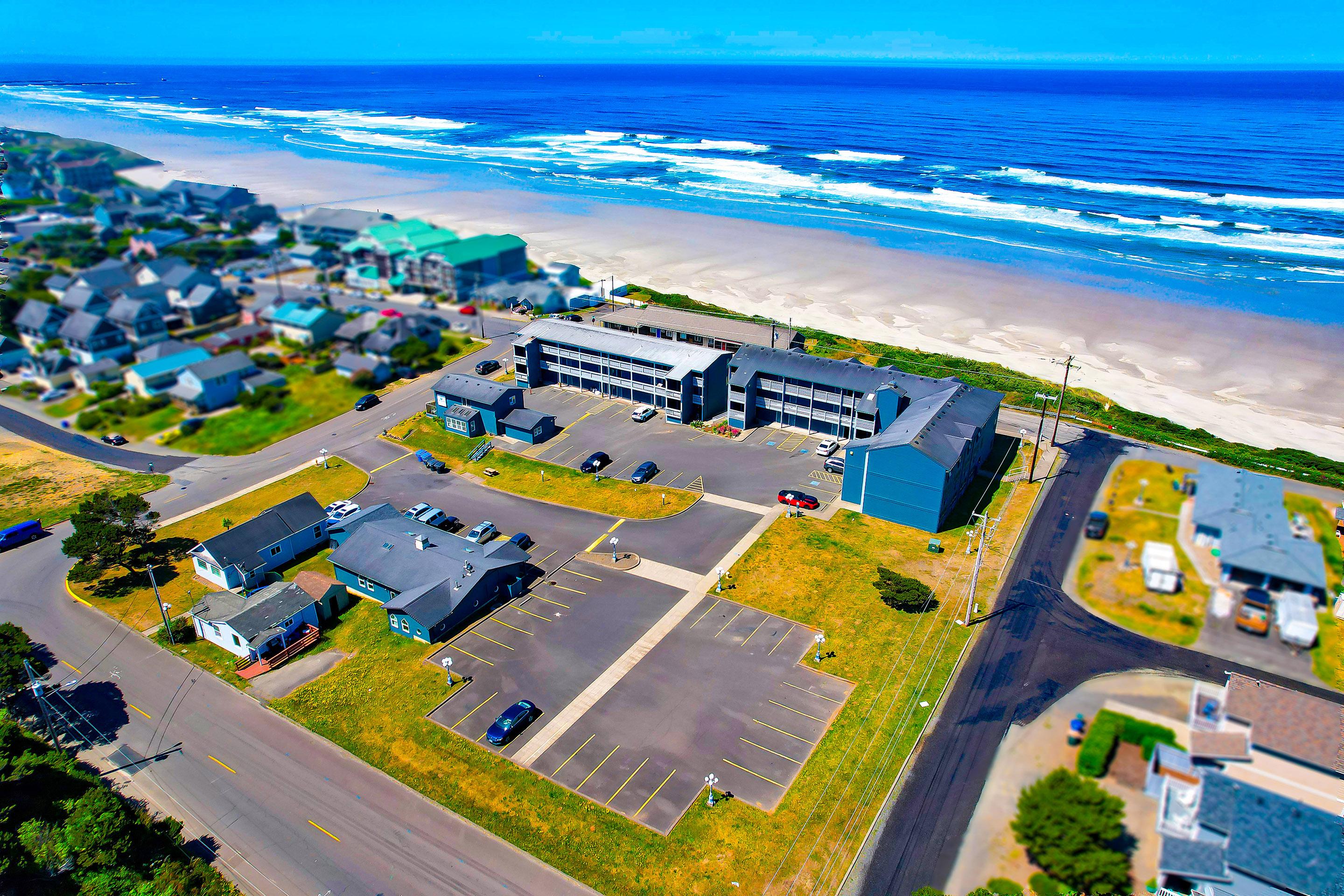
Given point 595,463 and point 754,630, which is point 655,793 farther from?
point 595,463

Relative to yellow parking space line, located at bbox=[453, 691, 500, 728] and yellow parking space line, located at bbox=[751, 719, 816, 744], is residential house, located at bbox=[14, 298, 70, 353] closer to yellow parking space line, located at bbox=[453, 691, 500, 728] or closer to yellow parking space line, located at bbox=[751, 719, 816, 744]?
yellow parking space line, located at bbox=[453, 691, 500, 728]

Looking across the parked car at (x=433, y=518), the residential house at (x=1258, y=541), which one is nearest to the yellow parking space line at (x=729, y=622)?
the parked car at (x=433, y=518)

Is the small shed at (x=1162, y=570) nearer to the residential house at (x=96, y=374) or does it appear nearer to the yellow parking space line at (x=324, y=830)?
the yellow parking space line at (x=324, y=830)

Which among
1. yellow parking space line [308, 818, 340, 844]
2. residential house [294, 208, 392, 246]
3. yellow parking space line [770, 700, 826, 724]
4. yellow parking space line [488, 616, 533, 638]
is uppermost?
residential house [294, 208, 392, 246]

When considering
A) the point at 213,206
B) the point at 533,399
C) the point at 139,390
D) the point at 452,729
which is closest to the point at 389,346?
the point at 213,206

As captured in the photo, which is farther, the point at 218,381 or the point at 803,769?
the point at 803,769

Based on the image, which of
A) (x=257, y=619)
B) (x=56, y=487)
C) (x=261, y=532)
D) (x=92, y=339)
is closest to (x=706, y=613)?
(x=257, y=619)

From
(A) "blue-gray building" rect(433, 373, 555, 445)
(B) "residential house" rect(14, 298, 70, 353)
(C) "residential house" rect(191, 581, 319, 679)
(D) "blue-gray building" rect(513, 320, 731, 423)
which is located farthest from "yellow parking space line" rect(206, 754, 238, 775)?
(D) "blue-gray building" rect(513, 320, 731, 423)

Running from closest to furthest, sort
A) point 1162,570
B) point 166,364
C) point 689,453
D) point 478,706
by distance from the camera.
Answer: point 166,364, point 478,706, point 1162,570, point 689,453
